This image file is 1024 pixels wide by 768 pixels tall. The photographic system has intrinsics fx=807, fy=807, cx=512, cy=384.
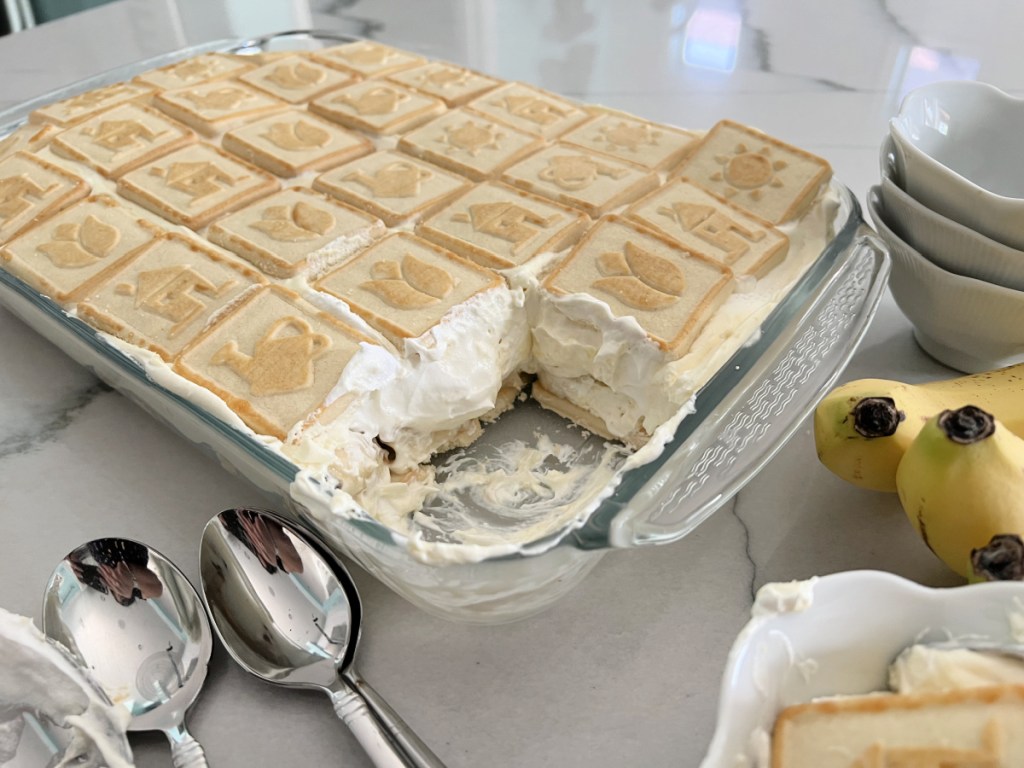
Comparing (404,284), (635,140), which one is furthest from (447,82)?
(404,284)

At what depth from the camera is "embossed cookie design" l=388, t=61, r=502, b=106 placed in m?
1.37

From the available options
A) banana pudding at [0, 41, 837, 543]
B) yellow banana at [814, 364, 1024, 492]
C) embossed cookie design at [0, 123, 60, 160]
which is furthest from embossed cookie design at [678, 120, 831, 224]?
embossed cookie design at [0, 123, 60, 160]

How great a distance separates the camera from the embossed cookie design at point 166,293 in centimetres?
92

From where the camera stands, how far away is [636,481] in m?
0.72

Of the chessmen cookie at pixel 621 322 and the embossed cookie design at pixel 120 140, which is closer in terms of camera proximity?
the chessmen cookie at pixel 621 322

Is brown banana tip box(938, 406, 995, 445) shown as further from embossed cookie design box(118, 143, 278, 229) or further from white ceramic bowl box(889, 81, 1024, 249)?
embossed cookie design box(118, 143, 278, 229)

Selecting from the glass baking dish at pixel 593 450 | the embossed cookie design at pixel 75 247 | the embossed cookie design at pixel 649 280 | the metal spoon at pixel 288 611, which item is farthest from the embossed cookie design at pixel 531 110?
the metal spoon at pixel 288 611

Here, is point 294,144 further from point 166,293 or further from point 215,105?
point 166,293

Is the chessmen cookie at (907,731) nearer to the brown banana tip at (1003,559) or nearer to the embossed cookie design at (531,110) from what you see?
the brown banana tip at (1003,559)

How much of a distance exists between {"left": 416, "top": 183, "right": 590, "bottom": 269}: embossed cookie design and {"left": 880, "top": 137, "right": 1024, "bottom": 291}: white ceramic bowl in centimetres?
37

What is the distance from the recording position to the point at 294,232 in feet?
3.44

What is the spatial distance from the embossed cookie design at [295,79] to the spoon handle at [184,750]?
1032mm

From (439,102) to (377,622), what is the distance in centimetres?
90

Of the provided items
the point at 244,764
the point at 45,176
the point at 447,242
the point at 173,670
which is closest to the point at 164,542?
the point at 173,670
